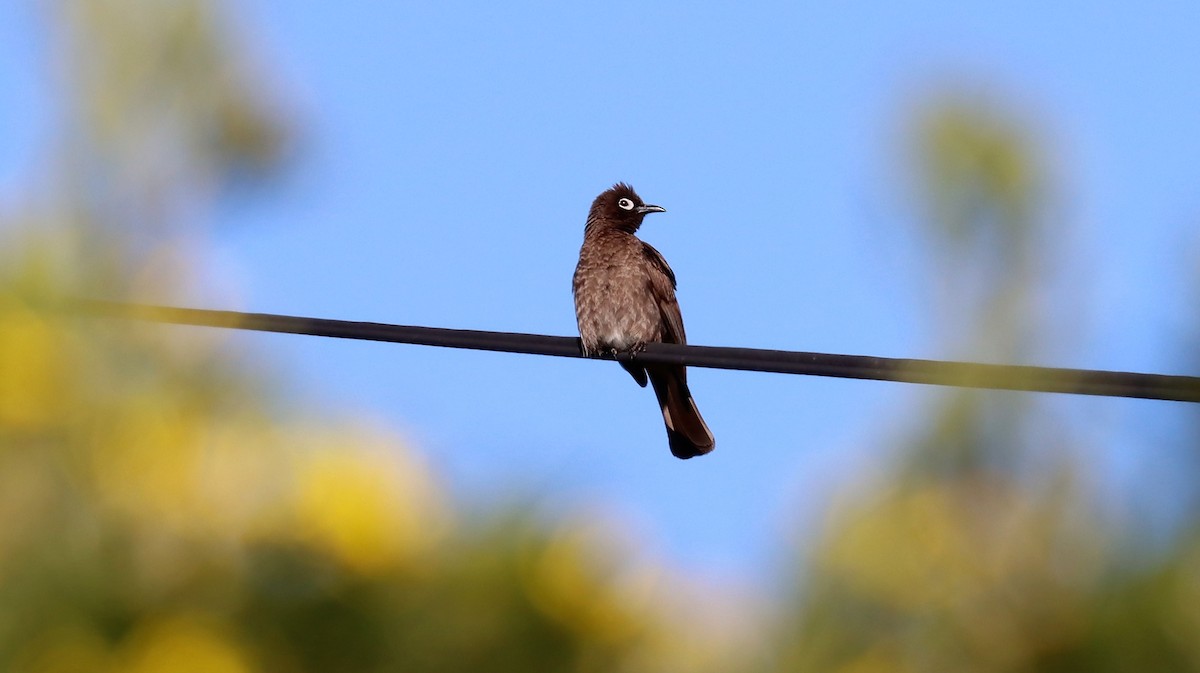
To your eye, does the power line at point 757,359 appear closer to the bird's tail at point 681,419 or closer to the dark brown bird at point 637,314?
the dark brown bird at point 637,314

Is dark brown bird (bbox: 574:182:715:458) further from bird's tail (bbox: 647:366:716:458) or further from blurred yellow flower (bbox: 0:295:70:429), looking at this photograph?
blurred yellow flower (bbox: 0:295:70:429)

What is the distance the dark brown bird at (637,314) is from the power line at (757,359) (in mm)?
2629

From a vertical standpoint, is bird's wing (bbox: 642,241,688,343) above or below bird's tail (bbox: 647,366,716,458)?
above

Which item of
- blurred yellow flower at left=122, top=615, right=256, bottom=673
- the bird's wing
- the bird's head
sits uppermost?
the bird's head

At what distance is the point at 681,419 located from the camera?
9234mm

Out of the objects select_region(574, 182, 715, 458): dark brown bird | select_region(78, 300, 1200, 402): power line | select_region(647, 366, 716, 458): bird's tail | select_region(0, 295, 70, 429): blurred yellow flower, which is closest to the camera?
select_region(78, 300, 1200, 402): power line

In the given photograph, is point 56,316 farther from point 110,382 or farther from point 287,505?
point 287,505

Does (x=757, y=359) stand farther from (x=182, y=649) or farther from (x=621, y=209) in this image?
(x=621, y=209)

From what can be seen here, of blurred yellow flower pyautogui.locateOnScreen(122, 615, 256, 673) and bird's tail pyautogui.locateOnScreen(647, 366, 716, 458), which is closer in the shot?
blurred yellow flower pyautogui.locateOnScreen(122, 615, 256, 673)

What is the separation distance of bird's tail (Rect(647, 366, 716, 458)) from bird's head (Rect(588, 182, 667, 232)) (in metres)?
1.13

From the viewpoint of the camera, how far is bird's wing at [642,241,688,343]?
9258 mm

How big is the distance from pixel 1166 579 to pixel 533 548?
141 cm

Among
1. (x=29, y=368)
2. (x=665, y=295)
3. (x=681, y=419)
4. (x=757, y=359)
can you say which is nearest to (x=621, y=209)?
(x=665, y=295)

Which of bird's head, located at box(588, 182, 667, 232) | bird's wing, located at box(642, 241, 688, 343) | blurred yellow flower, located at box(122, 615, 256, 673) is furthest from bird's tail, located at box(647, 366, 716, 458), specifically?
blurred yellow flower, located at box(122, 615, 256, 673)
